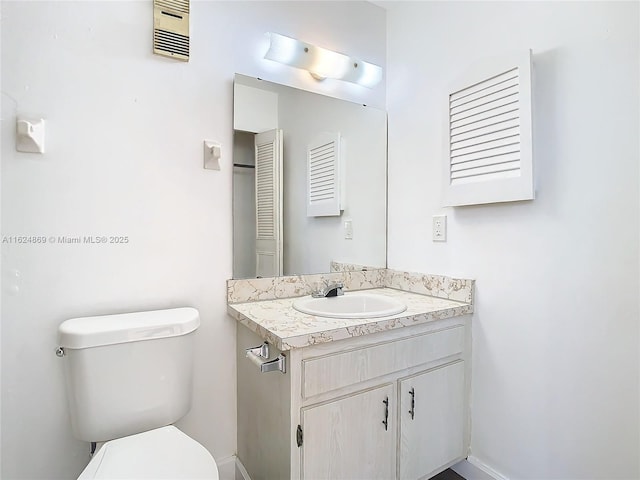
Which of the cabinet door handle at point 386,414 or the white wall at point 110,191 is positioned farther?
the cabinet door handle at point 386,414

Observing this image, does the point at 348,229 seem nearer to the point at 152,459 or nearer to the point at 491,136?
the point at 491,136

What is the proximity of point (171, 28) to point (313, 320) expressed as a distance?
4.20ft

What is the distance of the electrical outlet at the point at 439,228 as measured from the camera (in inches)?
63.6

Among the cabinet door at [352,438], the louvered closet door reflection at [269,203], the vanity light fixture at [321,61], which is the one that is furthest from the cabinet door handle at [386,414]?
the vanity light fixture at [321,61]

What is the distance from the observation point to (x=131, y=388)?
1125 millimetres

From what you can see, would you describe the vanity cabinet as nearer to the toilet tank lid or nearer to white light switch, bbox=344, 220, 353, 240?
the toilet tank lid

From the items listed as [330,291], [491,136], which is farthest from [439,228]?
[330,291]

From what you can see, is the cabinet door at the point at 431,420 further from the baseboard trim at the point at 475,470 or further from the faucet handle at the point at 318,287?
the faucet handle at the point at 318,287

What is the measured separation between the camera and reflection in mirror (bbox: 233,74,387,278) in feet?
5.02

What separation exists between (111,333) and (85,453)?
530 millimetres

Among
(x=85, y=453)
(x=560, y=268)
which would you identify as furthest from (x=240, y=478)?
(x=560, y=268)

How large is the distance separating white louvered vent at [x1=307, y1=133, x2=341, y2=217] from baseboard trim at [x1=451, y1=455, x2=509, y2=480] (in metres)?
1.30

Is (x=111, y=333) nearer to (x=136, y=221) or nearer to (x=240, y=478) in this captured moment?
(x=136, y=221)

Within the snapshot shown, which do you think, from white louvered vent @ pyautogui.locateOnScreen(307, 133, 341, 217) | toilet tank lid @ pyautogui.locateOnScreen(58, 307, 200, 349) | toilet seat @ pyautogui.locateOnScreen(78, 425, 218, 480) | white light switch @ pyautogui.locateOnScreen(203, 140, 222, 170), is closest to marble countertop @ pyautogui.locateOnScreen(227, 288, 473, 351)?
toilet tank lid @ pyautogui.locateOnScreen(58, 307, 200, 349)
